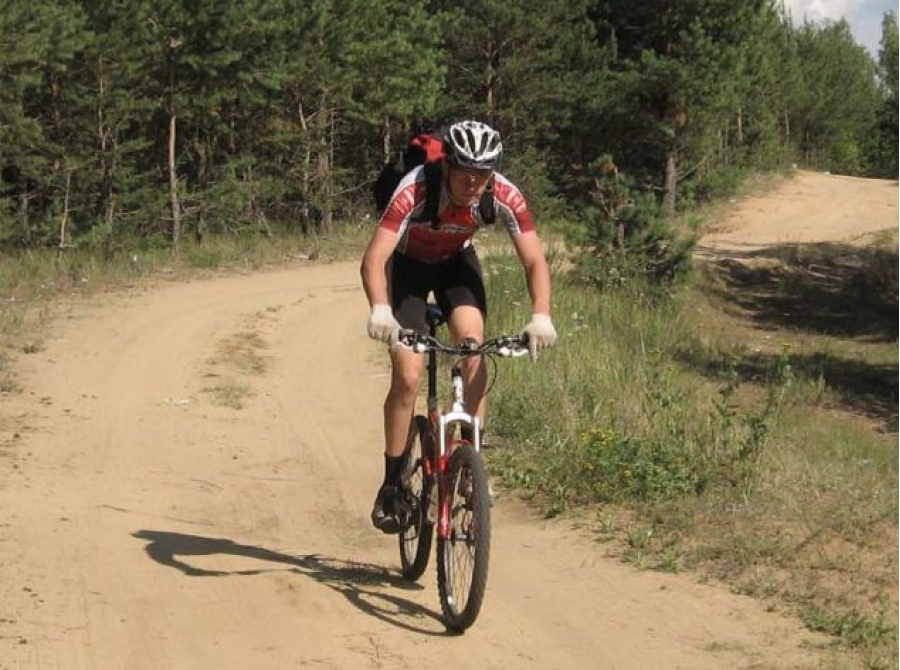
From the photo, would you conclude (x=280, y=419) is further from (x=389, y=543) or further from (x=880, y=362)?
(x=880, y=362)

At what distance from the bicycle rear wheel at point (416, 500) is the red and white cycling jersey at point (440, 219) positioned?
0.77 meters

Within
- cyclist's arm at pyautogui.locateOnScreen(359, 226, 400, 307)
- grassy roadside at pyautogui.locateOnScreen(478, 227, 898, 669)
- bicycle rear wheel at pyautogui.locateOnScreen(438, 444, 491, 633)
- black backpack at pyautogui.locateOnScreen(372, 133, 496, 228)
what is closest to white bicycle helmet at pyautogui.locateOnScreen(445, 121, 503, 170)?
black backpack at pyautogui.locateOnScreen(372, 133, 496, 228)

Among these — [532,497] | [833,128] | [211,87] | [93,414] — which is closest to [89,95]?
[211,87]

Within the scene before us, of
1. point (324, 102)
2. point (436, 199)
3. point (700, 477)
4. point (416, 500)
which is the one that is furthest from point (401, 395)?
point (324, 102)

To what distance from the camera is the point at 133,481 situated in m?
7.66

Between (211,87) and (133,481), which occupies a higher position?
(211,87)

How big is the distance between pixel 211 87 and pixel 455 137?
17.4 metres

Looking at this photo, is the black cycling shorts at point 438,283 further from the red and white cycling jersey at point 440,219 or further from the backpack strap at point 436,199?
the backpack strap at point 436,199

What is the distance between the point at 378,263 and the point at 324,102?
789 inches

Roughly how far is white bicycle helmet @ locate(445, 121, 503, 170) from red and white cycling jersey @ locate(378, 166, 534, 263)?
0.30 meters

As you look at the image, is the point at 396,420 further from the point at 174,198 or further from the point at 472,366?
the point at 174,198

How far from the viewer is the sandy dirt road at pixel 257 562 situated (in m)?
4.90

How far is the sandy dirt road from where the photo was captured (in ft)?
16.1

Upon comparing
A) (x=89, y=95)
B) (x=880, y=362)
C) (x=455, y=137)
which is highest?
(x=89, y=95)
